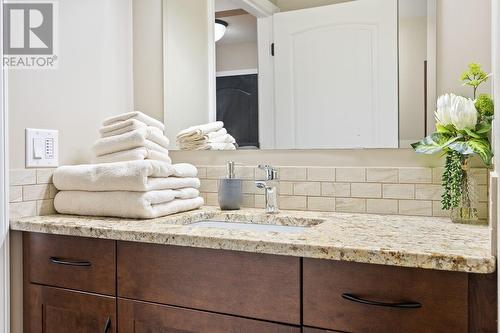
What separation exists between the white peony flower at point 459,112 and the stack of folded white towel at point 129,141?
96 centimetres

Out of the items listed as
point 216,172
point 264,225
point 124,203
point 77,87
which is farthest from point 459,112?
point 77,87

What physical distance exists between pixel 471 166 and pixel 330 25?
0.68 metres

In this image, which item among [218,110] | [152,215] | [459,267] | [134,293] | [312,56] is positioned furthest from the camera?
[218,110]

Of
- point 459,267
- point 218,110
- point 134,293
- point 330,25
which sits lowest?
point 134,293

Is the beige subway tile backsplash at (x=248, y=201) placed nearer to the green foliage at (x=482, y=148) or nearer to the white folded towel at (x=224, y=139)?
the white folded towel at (x=224, y=139)

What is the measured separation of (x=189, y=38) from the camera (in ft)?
6.11

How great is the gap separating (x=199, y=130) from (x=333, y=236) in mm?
916

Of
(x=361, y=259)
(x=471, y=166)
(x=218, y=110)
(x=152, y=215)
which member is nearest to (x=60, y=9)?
(x=218, y=110)

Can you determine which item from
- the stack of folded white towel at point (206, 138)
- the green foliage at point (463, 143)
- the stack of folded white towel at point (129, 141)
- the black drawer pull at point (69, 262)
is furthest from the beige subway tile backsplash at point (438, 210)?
the black drawer pull at point (69, 262)

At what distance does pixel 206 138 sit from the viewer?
180 cm

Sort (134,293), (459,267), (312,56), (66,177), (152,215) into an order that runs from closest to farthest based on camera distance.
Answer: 1. (459,267)
2. (134,293)
3. (152,215)
4. (66,177)
5. (312,56)

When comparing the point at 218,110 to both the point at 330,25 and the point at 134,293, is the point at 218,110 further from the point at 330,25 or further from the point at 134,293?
the point at 134,293

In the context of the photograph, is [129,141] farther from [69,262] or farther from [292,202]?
[292,202]

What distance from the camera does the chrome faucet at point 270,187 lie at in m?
1.56
